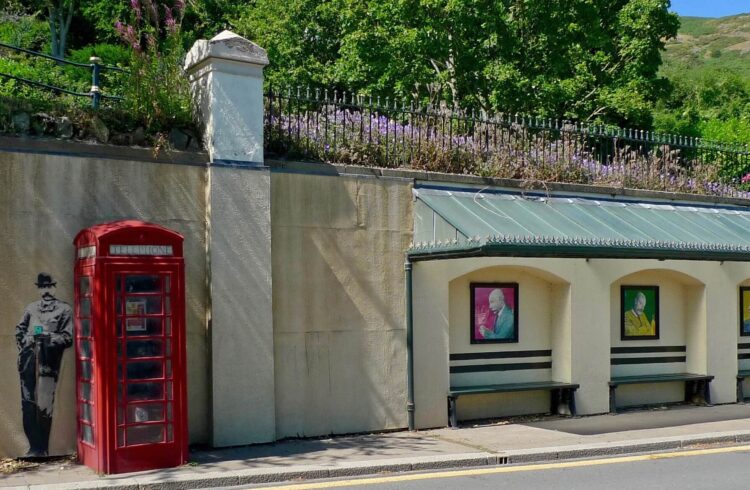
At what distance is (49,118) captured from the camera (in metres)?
10.1

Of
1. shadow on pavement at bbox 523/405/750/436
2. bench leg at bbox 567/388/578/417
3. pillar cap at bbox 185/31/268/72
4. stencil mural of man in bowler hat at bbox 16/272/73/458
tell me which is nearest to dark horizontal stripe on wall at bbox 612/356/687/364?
shadow on pavement at bbox 523/405/750/436

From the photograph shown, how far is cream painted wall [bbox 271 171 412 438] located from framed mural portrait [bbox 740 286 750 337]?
768cm

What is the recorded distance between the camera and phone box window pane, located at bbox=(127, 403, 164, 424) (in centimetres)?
907

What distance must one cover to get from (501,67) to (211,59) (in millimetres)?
17704

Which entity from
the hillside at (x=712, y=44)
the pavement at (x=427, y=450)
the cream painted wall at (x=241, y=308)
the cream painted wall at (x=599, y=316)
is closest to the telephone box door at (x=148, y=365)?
the pavement at (x=427, y=450)

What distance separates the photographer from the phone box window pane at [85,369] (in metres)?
9.33

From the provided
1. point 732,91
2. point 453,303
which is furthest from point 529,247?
point 732,91

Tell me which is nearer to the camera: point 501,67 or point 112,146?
point 112,146

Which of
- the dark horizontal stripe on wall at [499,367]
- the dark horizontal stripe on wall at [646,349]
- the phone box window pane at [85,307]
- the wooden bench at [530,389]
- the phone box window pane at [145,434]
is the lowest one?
the wooden bench at [530,389]

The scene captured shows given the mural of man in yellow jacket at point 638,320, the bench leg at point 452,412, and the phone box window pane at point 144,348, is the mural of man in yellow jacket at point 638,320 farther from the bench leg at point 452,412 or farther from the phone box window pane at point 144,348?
the phone box window pane at point 144,348

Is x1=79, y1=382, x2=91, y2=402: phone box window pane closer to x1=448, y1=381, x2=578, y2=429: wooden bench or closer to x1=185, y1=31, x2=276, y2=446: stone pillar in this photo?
x1=185, y1=31, x2=276, y2=446: stone pillar

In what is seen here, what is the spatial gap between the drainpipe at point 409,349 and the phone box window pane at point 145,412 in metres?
4.12

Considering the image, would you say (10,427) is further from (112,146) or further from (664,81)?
(664,81)

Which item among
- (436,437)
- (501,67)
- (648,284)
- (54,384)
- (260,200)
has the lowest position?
(436,437)
